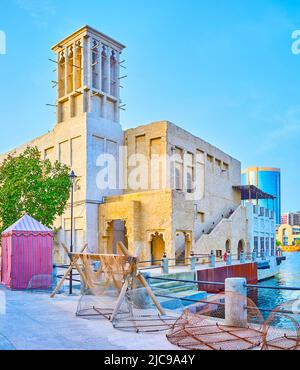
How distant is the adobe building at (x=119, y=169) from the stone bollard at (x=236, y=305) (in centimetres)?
2037

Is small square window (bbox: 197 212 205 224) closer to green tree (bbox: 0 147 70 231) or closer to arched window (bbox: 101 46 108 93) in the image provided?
arched window (bbox: 101 46 108 93)

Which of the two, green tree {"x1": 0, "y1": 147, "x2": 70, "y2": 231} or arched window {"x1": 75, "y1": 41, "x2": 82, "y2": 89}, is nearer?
green tree {"x1": 0, "y1": 147, "x2": 70, "y2": 231}

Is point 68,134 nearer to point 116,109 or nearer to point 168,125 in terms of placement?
point 116,109

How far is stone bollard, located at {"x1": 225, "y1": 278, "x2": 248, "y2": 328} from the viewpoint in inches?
313

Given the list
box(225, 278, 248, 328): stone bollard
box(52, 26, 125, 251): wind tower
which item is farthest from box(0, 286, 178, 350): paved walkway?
box(52, 26, 125, 251): wind tower

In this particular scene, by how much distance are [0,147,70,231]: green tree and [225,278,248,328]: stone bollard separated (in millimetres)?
17894

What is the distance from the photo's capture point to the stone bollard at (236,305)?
7.96 metres

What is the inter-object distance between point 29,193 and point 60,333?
17.7 meters

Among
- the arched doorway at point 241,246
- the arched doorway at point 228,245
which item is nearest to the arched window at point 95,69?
the arched doorway at point 228,245

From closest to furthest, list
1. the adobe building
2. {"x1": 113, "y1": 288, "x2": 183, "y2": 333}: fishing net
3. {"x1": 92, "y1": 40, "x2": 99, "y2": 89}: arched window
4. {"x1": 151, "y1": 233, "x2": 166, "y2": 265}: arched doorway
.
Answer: {"x1": 113, "y1": 288, "x2": 183, "y2": 333}: fishing net < the adobe building < {"x1": 151, "y1": 233, "x2": 166, "y2": 265}: arched doorway < {"x1": 92, "y1": 40, "x2": 99, "y2": 89}: arched window

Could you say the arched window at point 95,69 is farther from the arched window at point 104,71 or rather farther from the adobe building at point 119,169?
the arched window at point 104,71

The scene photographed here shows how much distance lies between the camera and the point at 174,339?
7.18 metres

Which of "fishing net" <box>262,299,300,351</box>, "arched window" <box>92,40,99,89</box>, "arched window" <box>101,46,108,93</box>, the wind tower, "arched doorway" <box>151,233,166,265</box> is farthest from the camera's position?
"arched window" <box>101,46,108,93</box>
